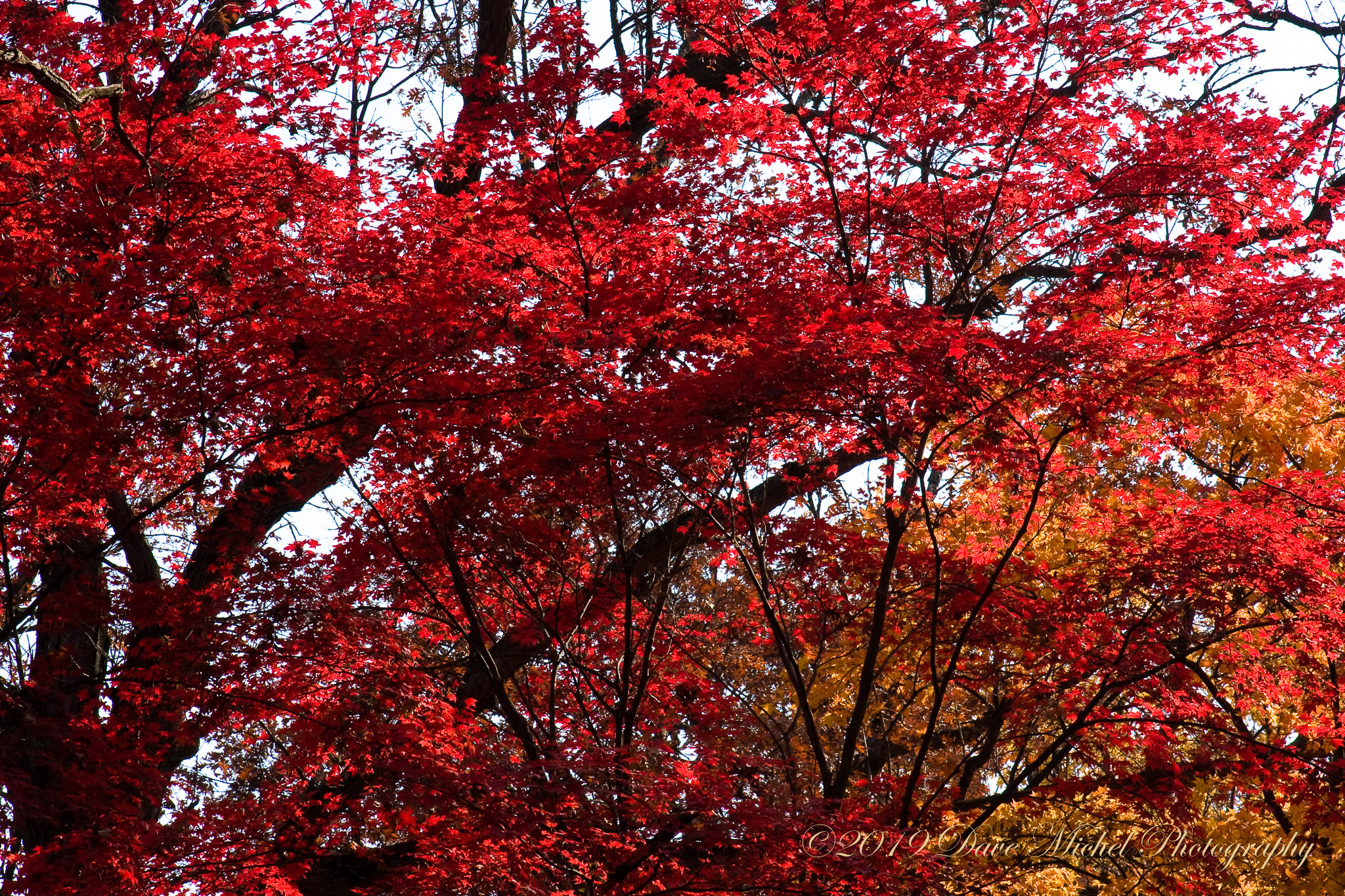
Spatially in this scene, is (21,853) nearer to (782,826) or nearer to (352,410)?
(352,410)

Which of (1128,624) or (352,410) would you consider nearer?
(352,410)

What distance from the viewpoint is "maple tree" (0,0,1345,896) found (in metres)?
6.08

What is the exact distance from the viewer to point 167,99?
701 cm

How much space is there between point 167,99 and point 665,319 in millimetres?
3652

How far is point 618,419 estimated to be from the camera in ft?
20.6

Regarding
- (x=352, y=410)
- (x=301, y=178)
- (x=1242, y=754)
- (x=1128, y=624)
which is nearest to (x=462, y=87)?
Result: (x=301, y=178)

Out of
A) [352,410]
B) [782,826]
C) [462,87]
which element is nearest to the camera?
[782,826]

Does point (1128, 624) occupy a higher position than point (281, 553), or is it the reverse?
point (281, 553)

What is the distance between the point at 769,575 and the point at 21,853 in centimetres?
577

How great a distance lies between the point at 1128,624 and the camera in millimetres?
7254

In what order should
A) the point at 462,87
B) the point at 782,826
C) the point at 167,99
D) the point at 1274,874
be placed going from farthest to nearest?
the point at 1274,874, the point at 462,87, the point at 167,99, the point at 782,826

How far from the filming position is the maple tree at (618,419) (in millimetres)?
6082

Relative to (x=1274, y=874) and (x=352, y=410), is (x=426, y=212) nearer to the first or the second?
(x=352, y=410)

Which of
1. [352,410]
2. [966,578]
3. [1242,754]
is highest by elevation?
[352,410]
